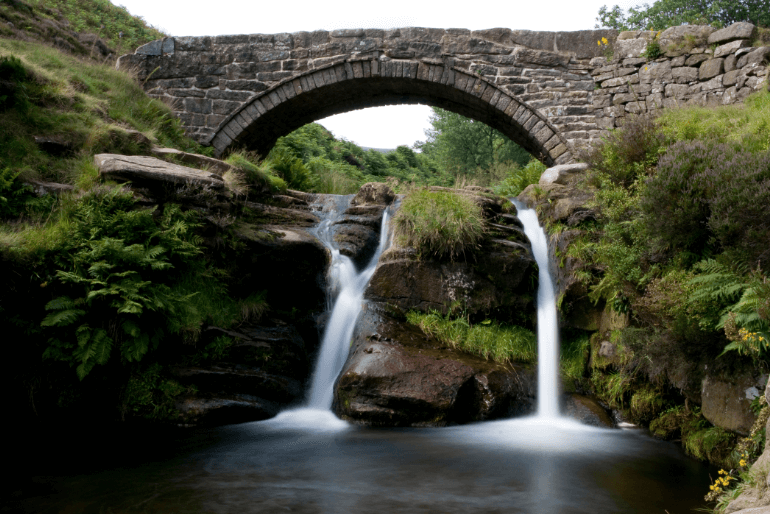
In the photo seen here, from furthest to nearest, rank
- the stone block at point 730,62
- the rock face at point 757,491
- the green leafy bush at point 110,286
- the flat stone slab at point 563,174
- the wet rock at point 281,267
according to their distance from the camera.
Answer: the stone block at point 730,62, the flat stone slab at point 563,174, the wet rock at point 281,267, the green leafy bush at point 110,286, the rock face at point 757,491

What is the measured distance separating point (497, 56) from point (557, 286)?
6.55m

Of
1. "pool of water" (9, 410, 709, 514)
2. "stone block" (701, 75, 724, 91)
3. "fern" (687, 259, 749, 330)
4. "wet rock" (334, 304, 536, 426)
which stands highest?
"stone block" (701, 75, 724, 91)

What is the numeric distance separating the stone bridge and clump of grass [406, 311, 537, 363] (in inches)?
238

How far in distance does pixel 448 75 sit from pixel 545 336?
699 centimetres

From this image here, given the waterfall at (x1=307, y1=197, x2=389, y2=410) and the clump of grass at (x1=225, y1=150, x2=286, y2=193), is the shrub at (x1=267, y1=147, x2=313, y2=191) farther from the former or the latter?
the waterfall at (x1=307, y1=197, x2=389, y2=410)

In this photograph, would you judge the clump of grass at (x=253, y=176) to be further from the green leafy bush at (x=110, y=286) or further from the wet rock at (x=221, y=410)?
the wet rock at (x=221, y=410)

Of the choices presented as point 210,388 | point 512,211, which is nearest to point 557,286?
point 512,211

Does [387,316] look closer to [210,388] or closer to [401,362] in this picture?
[401,362]

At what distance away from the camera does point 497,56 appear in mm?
11023

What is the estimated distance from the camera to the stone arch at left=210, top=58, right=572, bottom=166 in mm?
11039

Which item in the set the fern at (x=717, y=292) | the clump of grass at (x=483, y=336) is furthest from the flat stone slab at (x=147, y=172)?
the fern at (x=717, y=292)

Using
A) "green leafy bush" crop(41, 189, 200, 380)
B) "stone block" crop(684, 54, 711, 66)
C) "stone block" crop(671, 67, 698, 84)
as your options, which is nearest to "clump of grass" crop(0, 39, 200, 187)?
"green leafy bush" crop(41, 189, 200, 380)

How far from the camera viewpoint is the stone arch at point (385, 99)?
11039 millimetres

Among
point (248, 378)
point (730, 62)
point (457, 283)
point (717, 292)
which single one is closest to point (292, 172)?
point (457, 283)
